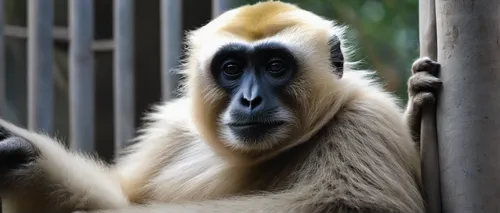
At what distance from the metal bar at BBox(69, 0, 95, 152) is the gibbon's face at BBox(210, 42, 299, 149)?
8.66 ft

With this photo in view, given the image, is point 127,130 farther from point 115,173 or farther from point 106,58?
point 106,58

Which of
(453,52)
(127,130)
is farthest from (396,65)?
(453,52)

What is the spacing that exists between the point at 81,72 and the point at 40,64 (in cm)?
35

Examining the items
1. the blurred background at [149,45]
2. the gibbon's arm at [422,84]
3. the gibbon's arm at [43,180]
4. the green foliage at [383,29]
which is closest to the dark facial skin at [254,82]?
the gibbon's arm at [422,84]

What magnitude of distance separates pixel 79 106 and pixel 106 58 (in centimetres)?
316

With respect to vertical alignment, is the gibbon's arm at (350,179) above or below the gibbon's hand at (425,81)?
below

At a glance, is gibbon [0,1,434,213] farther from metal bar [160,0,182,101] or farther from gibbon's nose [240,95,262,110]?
metal bar [160,0,182,101]

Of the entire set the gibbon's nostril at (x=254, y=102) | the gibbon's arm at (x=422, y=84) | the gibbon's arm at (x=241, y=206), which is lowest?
the gibbon's arm at (x=241, y=206)

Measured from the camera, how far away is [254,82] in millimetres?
4621

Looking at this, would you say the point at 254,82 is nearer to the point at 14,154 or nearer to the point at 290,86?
the point at 290,86

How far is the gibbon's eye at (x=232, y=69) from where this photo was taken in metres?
4.79

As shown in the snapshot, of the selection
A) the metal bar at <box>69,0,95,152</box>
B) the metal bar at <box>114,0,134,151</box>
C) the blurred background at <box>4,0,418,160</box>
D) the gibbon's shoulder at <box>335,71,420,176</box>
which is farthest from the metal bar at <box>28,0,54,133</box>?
the gibbon's shoulder at <box>335,71,420,176</box>

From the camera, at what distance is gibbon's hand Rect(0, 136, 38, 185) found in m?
4.35

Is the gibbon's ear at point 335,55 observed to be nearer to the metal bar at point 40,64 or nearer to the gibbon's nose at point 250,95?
the gibbon's nose at point 250,95
